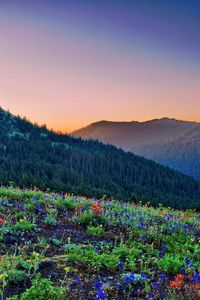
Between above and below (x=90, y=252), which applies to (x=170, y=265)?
below

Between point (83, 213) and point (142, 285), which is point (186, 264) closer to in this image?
point (142, 285)

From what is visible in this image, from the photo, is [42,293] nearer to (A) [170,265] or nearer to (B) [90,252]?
(B) [90,252]

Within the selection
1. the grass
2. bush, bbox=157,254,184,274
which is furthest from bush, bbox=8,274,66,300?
bush, bbox=157,254,184,274

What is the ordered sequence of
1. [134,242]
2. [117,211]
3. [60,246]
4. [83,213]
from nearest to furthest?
[60,246], [134,242], [83,213], [117,211]

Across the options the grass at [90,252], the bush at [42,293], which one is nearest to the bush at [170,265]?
the grass at [90,252]

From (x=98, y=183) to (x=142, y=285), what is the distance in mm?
177048

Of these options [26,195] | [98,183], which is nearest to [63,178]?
[98,183]

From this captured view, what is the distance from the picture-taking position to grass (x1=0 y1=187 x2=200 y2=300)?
21.7 feet

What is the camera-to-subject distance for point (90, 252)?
8219 mm

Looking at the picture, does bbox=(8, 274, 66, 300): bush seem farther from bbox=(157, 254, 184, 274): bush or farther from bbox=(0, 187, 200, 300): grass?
bbox=(157, 254, 184, 274): bush

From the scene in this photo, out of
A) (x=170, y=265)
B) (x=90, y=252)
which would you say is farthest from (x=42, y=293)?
(x=170, y=265)

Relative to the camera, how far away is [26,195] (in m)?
13.8

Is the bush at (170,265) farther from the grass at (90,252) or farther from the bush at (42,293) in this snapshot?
the bush at (42,293)

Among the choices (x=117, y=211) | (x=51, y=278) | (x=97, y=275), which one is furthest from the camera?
(x=117, y=211)
